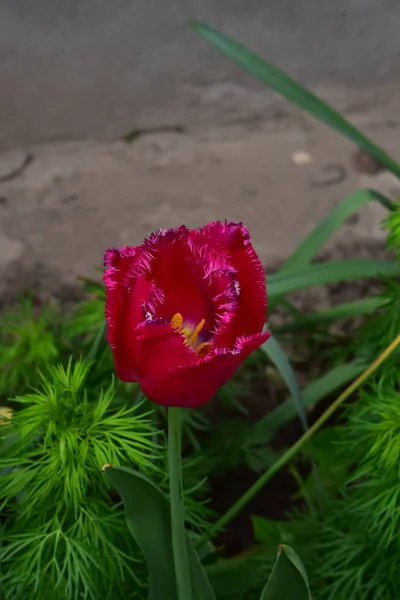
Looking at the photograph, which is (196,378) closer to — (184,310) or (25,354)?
(184,310)

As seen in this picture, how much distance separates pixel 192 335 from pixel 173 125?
124 cm

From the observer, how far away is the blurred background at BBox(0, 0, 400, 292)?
56.7 inches

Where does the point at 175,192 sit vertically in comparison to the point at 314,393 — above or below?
above

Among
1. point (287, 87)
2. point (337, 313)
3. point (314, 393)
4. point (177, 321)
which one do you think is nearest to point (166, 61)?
point (287, 87)

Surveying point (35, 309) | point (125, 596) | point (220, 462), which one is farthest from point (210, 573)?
point (35, 309)

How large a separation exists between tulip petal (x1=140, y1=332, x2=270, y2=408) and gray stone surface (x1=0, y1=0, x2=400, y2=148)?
119cm

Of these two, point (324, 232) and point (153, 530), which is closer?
point (153, 530)

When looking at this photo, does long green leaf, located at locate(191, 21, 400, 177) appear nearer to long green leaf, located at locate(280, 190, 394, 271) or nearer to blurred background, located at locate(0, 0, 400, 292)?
long green leaf, located at locate(280, 190, 394, 271)

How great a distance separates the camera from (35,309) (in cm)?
128

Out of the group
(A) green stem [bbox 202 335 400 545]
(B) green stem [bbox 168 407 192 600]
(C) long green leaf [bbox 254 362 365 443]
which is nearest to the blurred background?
(C) long green leaf [bbox 254 362 365 443]

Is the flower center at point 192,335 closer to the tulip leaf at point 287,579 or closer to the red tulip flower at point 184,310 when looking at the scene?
the red tulip flower at point 184,310

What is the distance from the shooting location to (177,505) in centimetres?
49

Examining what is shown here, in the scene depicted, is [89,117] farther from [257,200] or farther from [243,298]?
[243,298]

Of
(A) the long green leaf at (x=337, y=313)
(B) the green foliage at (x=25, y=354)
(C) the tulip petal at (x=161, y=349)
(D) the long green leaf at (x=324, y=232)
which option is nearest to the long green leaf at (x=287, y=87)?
(D) the long green leaf at (x=324, y=232)
